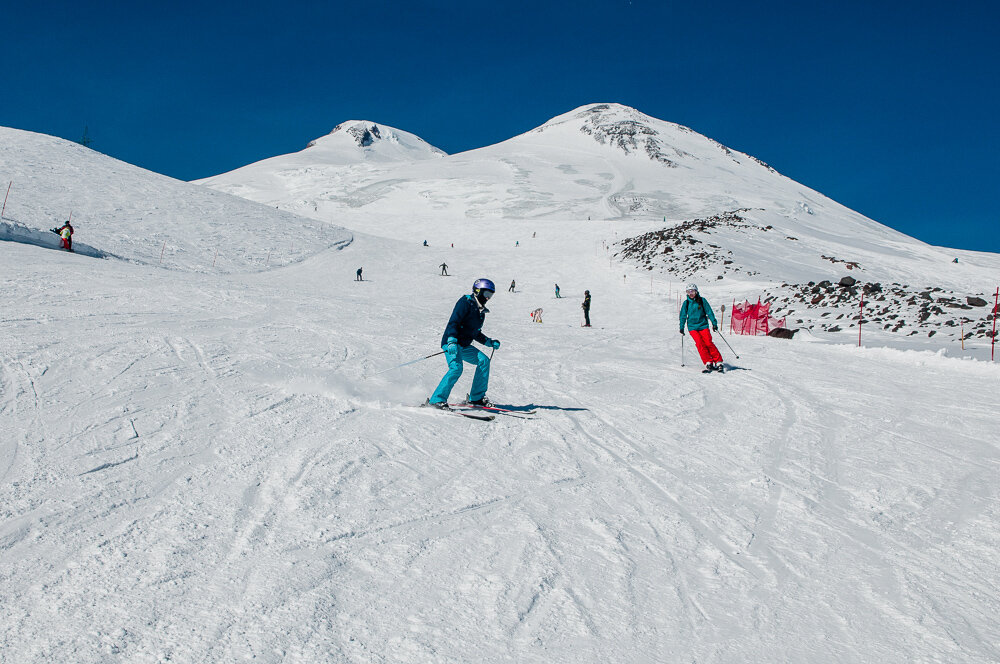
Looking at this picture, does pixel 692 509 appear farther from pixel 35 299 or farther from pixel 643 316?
pixel 643 316

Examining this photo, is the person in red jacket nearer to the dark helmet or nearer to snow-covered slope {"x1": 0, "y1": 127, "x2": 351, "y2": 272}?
snow-covered slope {"x1": 0, "y1": 127, "x2": 351, "y2": 272}

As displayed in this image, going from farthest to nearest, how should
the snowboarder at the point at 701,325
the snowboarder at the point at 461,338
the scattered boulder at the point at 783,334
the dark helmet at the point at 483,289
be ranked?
the scattered boulder at the point at 783,334 → the snowboarder at the point at 701,325 → the snowboarder at the point at 461,338 → the dark helmet at the point at 483,289

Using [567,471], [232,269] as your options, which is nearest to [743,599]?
[567,471]

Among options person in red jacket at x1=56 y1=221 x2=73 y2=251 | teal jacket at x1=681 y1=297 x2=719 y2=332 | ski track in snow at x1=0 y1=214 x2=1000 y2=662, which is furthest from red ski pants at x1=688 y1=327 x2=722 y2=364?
person in red jacket at x1=56 y1=221 x2=73 y2=251

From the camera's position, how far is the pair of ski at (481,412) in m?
7.65

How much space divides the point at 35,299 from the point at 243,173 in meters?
154

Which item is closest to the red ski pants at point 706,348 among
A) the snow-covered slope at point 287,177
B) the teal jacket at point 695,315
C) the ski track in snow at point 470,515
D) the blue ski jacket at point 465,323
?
the teal jacket at point 695,315

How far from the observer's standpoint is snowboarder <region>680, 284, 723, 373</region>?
12.2 m

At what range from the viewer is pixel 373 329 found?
16141mm

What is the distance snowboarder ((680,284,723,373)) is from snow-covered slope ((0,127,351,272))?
25006 millimetres

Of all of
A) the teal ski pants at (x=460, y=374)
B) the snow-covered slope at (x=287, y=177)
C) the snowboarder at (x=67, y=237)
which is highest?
the snow-covered slope at (x=287, y=177)

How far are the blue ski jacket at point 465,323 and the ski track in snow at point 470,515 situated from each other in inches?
42.3

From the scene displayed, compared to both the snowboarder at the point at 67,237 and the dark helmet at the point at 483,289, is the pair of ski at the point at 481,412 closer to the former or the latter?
the dark helmet at the point at 483,289

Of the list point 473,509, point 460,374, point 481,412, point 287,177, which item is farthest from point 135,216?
point 287,177
